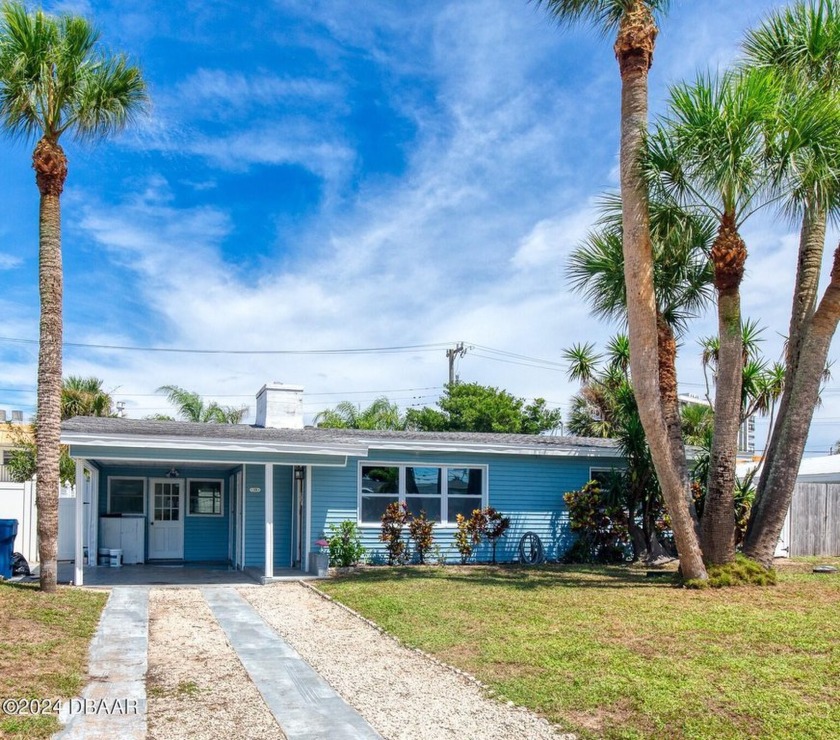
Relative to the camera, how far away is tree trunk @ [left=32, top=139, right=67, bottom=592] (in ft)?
39.1

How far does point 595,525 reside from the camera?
16438 mm

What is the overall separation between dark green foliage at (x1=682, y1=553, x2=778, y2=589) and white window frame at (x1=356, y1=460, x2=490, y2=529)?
5.35m

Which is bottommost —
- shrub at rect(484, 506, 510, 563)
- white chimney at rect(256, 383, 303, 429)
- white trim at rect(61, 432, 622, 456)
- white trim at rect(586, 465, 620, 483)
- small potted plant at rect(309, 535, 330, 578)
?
small potted plant at rect(309, 535, 330, 578)

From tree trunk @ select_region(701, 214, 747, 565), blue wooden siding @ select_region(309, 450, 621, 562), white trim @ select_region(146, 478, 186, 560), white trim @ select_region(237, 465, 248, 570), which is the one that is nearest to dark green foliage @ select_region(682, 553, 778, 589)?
tree trunk @ select_region(701, 214, 747, 565)

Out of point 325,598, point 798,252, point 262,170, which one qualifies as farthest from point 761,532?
point 262,170

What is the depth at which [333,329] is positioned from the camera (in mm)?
29750

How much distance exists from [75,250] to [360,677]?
1564 cm

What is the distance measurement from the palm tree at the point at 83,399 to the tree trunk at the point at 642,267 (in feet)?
57.1

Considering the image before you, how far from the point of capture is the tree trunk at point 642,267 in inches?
471

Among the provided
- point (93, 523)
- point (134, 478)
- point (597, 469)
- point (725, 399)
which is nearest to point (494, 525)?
point (597, 469)

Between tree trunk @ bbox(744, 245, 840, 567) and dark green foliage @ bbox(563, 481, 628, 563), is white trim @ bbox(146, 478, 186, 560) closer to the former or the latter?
dark green foliage @ bbox(563, 481, 628, 563)

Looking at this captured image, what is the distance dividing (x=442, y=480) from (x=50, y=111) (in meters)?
9.75

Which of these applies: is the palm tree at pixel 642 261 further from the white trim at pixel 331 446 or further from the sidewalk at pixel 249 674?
the sidewalk at pixel 249 674

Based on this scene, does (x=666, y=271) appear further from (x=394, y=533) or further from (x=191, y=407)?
(x=191, y=407)
